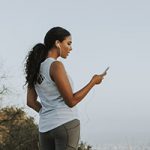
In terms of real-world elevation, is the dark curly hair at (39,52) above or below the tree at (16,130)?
above

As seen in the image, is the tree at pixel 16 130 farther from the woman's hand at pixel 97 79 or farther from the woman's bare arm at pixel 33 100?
the woman's hand at pixel 97 79

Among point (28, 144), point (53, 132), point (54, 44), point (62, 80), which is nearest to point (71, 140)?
point (53, 132)

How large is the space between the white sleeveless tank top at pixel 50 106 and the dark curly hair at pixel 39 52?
3.0 inches

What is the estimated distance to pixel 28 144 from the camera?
119ft

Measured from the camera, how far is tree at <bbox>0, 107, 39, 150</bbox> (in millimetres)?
36906

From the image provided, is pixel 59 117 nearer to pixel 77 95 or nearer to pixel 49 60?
pixel 77 95

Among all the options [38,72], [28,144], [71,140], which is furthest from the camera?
[28,144]

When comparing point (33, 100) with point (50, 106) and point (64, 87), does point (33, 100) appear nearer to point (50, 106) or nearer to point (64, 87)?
point (50, 106)

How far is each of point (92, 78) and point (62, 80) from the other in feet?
0.96

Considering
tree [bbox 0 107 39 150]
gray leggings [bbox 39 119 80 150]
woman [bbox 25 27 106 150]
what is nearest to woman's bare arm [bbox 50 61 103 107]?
woman [bbox 25 27 106 150]

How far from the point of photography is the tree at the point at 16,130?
121ft

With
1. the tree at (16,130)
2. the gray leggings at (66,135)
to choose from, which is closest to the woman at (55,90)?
the gray leggings at (66,135)

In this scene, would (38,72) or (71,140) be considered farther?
(38,72)

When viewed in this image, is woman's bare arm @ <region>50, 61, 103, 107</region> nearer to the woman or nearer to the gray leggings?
the woman
